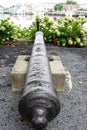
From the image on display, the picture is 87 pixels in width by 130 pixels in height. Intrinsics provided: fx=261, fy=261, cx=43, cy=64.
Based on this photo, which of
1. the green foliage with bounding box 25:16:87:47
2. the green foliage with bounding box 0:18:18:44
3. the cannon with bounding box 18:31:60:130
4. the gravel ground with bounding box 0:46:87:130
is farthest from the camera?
the green foliage with bounding box 0:18:18:44

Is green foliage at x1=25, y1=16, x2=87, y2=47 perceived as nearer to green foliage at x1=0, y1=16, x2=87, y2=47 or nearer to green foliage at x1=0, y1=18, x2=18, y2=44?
green foliage at x1=0, y1=16, x2=87, y2=47

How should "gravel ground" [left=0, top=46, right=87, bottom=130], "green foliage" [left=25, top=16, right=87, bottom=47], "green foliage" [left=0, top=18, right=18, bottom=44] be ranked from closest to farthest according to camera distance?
"gravel ground" [left=0, top=46, right=87, bottom=130] < "green foliage" [left=25, top=16, right=87, bottom=47] < "green foliage" [left=0, top=18, right=18, bottom=44]

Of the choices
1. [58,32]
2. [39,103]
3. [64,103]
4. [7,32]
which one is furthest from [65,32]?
[39,103]

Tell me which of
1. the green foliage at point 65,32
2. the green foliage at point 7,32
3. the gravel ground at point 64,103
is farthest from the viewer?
the green foliage at point 7,32

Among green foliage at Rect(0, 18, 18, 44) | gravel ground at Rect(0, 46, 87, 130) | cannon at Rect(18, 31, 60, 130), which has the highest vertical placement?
cannon at Rect(18, 31, 60, 130)

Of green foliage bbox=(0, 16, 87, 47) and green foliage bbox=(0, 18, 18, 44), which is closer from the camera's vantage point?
green foliage bbox=(0, 16, 87, 47)

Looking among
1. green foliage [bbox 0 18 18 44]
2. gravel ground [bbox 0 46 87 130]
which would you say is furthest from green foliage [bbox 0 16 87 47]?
gravel ground [bbox 0 46 87 130]

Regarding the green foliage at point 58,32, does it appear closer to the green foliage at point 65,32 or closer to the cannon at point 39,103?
the green foliage at point 65,32

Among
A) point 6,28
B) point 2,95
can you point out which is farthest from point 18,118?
point 6,28

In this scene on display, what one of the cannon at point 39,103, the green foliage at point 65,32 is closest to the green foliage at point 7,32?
the green foliage at point 65,32

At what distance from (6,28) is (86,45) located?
10.8ft

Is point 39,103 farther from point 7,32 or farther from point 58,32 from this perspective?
point 7,32

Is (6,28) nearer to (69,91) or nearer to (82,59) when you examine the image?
(82,59)

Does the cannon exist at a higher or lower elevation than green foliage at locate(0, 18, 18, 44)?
higher
